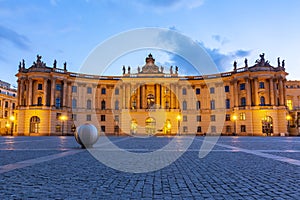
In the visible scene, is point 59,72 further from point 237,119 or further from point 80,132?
point 80,132

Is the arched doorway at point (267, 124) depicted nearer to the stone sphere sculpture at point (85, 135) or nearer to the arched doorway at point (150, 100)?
the arched doorway at point (150, 100)

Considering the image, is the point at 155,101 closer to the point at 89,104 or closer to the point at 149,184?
the point at 89,104

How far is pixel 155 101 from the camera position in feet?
220

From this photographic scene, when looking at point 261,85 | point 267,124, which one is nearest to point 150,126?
point 267,124

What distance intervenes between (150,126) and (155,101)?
7314 mm

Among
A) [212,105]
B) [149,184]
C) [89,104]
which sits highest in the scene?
[89,104]

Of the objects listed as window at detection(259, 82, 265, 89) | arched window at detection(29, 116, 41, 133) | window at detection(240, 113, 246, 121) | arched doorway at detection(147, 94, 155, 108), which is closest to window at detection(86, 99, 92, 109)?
arched window at detection(29, 116, 41, 133)

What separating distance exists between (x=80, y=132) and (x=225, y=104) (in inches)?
2188

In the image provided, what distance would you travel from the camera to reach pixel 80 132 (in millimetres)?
16297

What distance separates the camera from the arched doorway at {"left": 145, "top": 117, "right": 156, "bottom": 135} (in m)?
63.5

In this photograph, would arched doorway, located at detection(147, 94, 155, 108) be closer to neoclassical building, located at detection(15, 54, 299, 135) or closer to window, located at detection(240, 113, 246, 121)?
neoclassical building, located at detection(15, 54, 299, 135)

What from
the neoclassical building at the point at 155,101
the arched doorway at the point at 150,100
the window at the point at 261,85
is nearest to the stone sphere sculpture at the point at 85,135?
the neoclassical building at the point at 155,101

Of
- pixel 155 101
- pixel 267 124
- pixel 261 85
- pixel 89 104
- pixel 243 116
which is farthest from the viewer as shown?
pixel 89 104

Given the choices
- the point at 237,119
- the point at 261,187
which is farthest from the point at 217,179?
the point at 237,119
